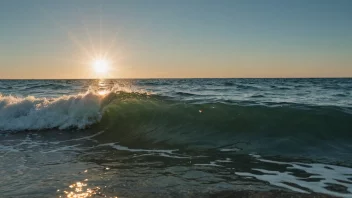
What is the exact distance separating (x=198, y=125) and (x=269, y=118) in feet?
7.80

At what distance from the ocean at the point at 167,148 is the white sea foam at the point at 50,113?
0.04 meters

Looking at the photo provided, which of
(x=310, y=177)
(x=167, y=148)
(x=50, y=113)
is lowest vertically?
(x=167, y=148)

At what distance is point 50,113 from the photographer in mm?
11711

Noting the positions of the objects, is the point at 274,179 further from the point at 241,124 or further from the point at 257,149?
the point at 241,124

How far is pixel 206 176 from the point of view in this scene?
516cm

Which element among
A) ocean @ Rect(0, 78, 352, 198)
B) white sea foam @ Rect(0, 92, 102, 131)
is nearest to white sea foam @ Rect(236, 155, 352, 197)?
ocean @ Rect(0, 78, 352, 198)

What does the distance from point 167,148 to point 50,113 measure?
19.6 ft

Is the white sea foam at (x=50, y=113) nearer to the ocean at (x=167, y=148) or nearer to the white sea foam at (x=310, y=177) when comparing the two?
the ocean at (x=167, y=148)

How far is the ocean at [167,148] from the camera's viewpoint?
468cm

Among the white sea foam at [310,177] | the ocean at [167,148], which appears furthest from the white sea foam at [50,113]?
the white sea foam at [310,177]

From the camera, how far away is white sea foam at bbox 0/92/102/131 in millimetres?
11109

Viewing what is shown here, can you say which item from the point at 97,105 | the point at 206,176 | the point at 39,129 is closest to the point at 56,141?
the point at 39,129

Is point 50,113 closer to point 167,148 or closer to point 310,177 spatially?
point 167,148

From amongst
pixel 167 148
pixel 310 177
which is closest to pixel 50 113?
pixel 167 148
